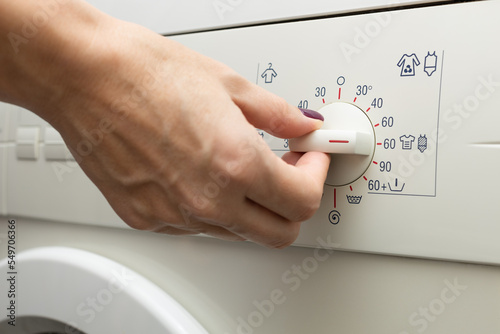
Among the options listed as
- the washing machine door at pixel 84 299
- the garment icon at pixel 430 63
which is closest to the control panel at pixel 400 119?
the garment icon at pixel 430 63

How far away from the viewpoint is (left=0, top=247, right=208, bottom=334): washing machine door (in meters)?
0.41

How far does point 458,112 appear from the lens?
1.05 ft

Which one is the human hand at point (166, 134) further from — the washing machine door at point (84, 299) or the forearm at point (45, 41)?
the washing machine door at point (84, 299)

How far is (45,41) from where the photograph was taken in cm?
27

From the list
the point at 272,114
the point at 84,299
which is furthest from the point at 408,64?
the point at 84,299

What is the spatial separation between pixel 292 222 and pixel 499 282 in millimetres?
152

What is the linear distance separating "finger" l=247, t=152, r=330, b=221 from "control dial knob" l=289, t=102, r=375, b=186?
3cm

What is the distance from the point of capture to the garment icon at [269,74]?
39 centimetres

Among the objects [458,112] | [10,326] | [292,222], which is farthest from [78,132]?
[10,326]

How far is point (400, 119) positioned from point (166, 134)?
0.59ft

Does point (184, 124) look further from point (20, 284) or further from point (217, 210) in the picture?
point (20, 284)

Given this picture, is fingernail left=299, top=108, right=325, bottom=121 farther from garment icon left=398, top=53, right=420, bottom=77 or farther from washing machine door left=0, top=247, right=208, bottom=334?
washing machine door left=0, top=247, right=208, bottom=334

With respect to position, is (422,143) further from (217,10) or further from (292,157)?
(217,10)

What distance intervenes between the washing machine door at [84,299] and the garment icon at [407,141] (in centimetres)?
24
